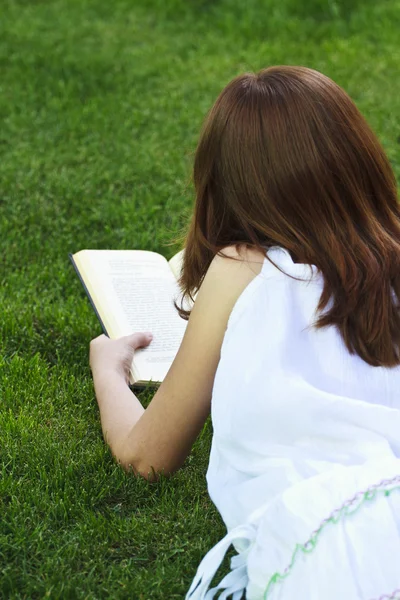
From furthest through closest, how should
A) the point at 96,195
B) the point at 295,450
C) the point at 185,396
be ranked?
1. the point at 96,195
2. the point at 185,396
3. the point at 295,450

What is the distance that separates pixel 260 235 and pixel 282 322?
0.24 metres

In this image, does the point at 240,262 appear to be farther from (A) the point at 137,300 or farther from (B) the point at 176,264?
(B) the point at 176,264

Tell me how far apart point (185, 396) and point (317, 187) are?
1.80 ft

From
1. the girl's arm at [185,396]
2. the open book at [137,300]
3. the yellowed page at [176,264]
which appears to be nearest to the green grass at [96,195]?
the girl's arm at [185,396]

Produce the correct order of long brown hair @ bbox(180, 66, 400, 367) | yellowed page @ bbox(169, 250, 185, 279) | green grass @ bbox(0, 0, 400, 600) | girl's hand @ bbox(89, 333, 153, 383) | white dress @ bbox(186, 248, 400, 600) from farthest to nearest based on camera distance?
yellowed page @ bbox(169, 250, 185, 279), girl's hand @ bbox(89, 333, 153, 383), green grass @ bbox(0, 0, 400, 600), long brown hair @ bbox(180, 66, 400, 367), white dress @ bbox(186, 248, 400, 600)

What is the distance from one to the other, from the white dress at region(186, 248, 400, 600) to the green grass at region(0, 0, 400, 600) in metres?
0.29

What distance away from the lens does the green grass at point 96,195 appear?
6.74 ft

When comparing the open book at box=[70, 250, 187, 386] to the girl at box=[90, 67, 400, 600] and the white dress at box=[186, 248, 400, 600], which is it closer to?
the girl at box=[90, 67, 400, 600]

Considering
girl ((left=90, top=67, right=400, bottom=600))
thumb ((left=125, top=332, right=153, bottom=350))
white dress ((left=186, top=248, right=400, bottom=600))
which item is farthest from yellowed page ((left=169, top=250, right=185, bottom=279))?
white dress ((left=186, top=248, right=400, bottom=600))

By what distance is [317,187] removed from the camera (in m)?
1.84

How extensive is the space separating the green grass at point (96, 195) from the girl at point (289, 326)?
32cm

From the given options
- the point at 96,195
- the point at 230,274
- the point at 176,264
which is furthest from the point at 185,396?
the point at 96,195

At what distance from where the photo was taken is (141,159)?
14.6 ft

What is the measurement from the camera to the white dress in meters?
1.60
